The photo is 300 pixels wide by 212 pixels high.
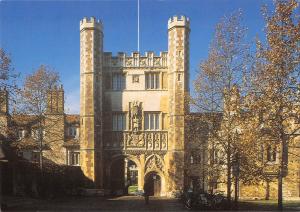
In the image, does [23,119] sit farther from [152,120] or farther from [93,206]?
[152,120]

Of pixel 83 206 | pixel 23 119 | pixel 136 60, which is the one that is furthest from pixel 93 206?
pixel 136 60

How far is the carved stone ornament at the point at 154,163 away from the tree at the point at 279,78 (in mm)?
19091

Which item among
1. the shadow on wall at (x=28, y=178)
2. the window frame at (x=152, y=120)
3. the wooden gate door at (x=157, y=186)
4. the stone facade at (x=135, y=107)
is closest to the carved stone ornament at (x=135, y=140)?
the stone facade at (x=135, y=107)

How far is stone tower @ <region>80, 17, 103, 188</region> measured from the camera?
3588 cm

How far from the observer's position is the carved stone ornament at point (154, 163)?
37.3 m

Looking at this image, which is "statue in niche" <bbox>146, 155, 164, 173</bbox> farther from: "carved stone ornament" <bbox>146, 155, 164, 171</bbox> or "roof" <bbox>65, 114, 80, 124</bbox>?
"roof" <bbox>65, 114, 80, 124</bbox>

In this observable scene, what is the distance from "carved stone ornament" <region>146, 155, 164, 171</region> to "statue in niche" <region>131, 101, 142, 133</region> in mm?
2728

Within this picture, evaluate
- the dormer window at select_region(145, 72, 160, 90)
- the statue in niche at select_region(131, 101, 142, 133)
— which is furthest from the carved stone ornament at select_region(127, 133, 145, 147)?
the dormer window at select_region(145, 72, 160, 90)

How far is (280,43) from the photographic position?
1850cm

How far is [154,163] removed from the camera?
37.4 meters

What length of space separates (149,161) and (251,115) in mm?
19456

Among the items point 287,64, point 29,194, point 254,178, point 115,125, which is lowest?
point 29,194

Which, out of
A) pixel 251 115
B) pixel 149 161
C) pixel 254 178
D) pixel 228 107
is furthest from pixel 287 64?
pixel 149 161

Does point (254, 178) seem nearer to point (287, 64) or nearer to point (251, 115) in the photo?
point (251, 115)
